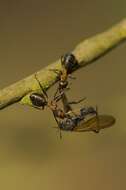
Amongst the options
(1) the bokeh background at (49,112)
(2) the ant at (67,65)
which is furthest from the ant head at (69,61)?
(1) the bokeh background at (49,112)

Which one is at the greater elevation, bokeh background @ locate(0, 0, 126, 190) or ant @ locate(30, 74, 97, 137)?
bokeh background @ locate(0, 0, 126, 190)

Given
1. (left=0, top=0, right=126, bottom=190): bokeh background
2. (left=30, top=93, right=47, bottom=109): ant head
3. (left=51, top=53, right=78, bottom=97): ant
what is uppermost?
(left=0, top=0, right=126, bottom=190): bokeh background

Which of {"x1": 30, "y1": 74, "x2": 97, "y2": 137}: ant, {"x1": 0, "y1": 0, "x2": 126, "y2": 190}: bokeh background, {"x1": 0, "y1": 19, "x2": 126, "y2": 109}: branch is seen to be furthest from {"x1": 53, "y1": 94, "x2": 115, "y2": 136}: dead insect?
{"x1": 0, "y1": 0, "x2": 126, "y2": 190}: bokeh background

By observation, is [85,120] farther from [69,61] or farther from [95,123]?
[69,61]

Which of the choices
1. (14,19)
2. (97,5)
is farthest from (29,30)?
(97,5)

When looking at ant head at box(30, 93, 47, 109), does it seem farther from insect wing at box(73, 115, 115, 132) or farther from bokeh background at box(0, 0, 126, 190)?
bokeh background at box(0, 0, 126, 190)

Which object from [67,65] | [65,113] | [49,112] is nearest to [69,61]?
[67,65]

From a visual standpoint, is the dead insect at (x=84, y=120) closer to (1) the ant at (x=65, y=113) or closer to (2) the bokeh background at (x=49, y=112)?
Answer: (1) the ant at (x=65, y=113)
